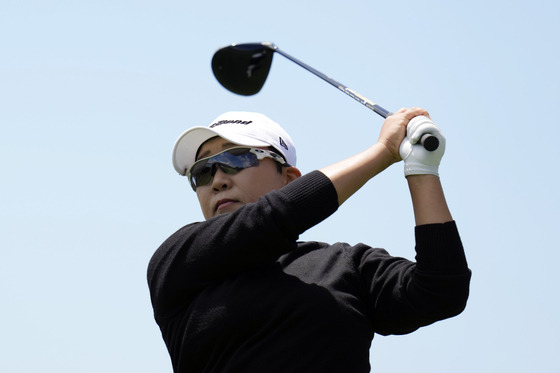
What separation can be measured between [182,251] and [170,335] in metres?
0.57

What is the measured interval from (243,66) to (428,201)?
2.16 m

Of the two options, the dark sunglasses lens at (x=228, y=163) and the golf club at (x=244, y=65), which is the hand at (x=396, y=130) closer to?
the dark sunglasses lens at (x=228, y=163)

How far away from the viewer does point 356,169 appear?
4.61 meters

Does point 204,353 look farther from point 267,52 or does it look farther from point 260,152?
point 267,52

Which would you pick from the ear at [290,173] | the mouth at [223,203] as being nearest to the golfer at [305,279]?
the mouth at [223,203]

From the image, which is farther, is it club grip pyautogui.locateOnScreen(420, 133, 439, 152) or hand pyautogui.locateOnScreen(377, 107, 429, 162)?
hand pyautogui.locateOnScreen(377, 107, 429, 162)

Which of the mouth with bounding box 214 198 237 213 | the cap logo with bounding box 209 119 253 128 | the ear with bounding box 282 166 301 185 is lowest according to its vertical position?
the mouth with bounding box 214 198 237 213

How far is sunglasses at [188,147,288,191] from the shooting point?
552 cm

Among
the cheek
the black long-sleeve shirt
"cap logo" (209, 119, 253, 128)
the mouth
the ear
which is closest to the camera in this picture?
the black long-sleeve shirt

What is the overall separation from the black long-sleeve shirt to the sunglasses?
0.64 m

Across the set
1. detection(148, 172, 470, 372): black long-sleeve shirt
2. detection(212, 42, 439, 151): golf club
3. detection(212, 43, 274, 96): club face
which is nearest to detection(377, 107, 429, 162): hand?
detection(148, 172, 470, 372): black long-sleeve shirt

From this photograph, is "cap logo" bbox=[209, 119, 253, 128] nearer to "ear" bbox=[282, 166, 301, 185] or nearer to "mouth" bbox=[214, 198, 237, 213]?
"ear" bbox=[282, 166, 301, 185]

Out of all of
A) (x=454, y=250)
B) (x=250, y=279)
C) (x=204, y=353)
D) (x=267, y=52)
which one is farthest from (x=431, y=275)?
(x=267, y=52)

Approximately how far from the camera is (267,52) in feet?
21.0
